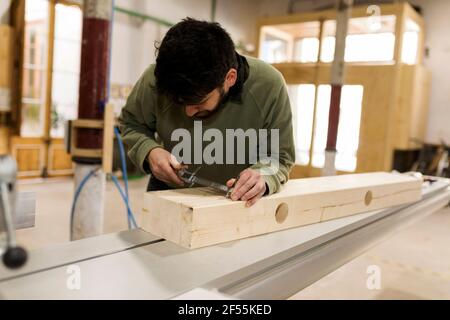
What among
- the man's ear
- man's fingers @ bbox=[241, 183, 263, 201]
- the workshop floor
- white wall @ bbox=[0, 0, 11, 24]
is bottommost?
the workshop floor

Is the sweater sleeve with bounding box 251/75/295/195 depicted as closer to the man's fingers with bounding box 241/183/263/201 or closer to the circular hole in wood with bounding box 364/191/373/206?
the man's fingers with bounding box 241/183/263/201

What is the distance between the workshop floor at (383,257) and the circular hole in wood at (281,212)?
106 cm

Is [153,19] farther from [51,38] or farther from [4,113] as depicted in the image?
[4,113]

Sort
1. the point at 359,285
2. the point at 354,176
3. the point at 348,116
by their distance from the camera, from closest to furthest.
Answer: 1. the point at 354,176
2. the point at 359,285
3. the point at 348,116

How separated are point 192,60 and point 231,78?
8.6 inches

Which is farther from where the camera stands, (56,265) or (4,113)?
(4,113)

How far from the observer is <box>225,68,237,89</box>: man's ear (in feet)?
3.37

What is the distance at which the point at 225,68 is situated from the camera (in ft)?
3.10

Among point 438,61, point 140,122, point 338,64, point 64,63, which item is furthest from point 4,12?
point 438,61

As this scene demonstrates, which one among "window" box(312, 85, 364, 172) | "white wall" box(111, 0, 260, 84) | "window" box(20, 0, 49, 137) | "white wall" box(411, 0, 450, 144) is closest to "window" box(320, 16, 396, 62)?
"window" box(312, 85, 364, 172)

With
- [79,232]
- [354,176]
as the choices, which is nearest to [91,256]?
[354,176]

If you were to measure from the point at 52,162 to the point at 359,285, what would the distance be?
411cm

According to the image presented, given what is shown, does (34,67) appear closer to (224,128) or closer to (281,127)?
(224,128)

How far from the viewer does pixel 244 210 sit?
39.2 inches
